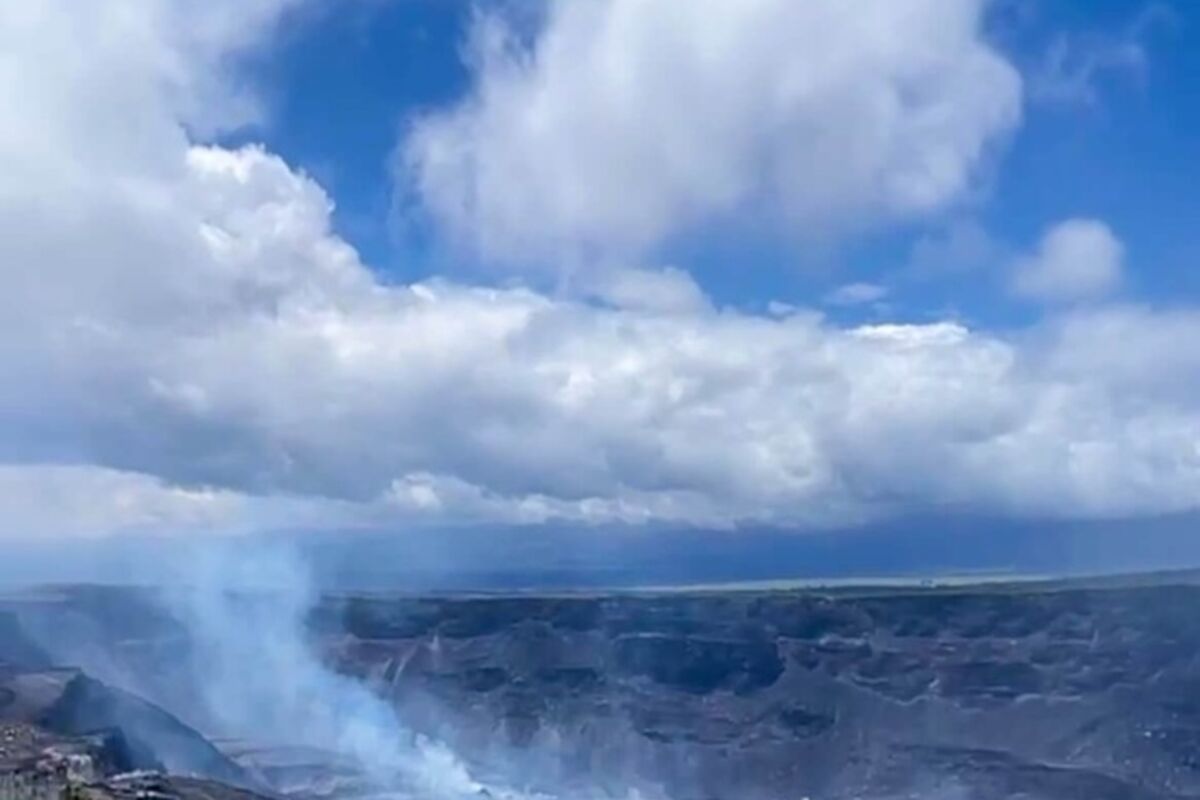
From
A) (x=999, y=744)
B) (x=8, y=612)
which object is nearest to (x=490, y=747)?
(x=999, y=744)

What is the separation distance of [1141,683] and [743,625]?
4499 cm

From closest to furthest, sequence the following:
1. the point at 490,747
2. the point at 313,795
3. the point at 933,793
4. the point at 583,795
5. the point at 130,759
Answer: the point at 130,759, the point at 313,795, the point at 933,793, the point at 583,795, the point at 490,747

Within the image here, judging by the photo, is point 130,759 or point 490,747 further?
point 490,747

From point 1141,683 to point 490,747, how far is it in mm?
61571

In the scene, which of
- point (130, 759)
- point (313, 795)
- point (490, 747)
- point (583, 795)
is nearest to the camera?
point (130, 759)

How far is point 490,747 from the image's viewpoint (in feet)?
497

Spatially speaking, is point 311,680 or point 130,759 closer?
point 130,759

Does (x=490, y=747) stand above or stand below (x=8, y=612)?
below

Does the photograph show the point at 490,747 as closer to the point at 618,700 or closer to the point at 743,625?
the point at 618,700

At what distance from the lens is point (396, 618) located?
603ft

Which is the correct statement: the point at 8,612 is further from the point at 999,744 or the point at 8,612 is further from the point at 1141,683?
the point at 1141,683

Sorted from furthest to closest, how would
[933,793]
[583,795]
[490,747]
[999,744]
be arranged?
1. [490,747]
2. [999,744]
3. [583,795]
4. [933,793]

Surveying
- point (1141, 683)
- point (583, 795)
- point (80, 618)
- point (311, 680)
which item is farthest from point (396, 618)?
point (1141, 683)

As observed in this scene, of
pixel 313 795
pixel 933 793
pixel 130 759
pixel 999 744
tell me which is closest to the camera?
pixel 130 759
